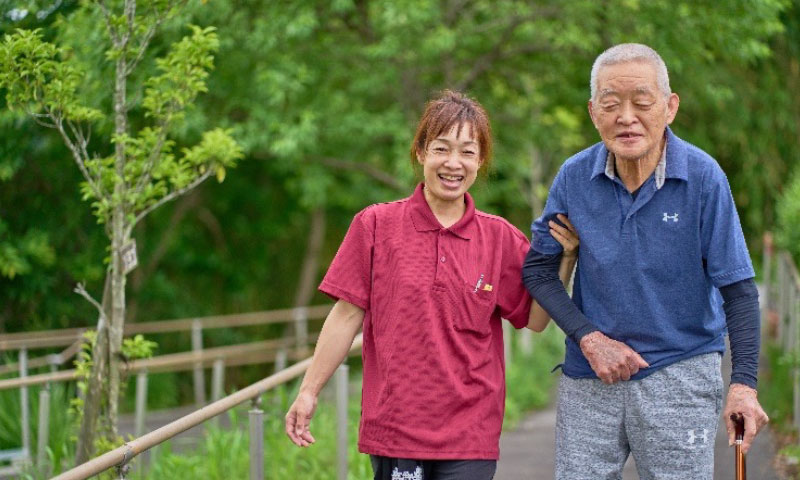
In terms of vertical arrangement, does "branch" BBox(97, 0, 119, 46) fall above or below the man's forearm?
above

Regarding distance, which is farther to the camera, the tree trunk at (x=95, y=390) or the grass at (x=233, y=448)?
the grass at (x=233, y=448)

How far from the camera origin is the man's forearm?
3.24m

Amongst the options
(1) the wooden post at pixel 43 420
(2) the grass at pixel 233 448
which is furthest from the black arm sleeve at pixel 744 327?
(1) the wooden post at pixel 43 420

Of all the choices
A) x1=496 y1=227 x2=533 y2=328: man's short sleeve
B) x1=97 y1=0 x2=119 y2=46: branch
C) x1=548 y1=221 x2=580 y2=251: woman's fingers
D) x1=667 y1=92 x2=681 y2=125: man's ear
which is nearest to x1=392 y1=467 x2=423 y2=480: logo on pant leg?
x1=496 y1=227 x2=533 y2=328: man's short sleeve

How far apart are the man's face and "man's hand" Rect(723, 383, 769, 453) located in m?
0.63

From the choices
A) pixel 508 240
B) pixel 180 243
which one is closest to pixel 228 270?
pixel 180 243

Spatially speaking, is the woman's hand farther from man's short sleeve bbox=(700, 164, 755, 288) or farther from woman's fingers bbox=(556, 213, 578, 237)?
man's short sleeve bbox=(700, 164, 755, 288)

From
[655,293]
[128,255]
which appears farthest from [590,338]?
[128,255]

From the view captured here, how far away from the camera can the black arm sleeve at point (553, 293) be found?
3.09 metres

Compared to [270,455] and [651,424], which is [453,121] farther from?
[270,455]

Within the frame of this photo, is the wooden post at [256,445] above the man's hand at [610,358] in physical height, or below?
below

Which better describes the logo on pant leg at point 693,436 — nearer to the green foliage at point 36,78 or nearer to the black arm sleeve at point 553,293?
the black arm sleeve at point 553,293

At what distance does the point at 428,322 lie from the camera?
3088 millimetres

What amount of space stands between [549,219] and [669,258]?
0.35 metres
